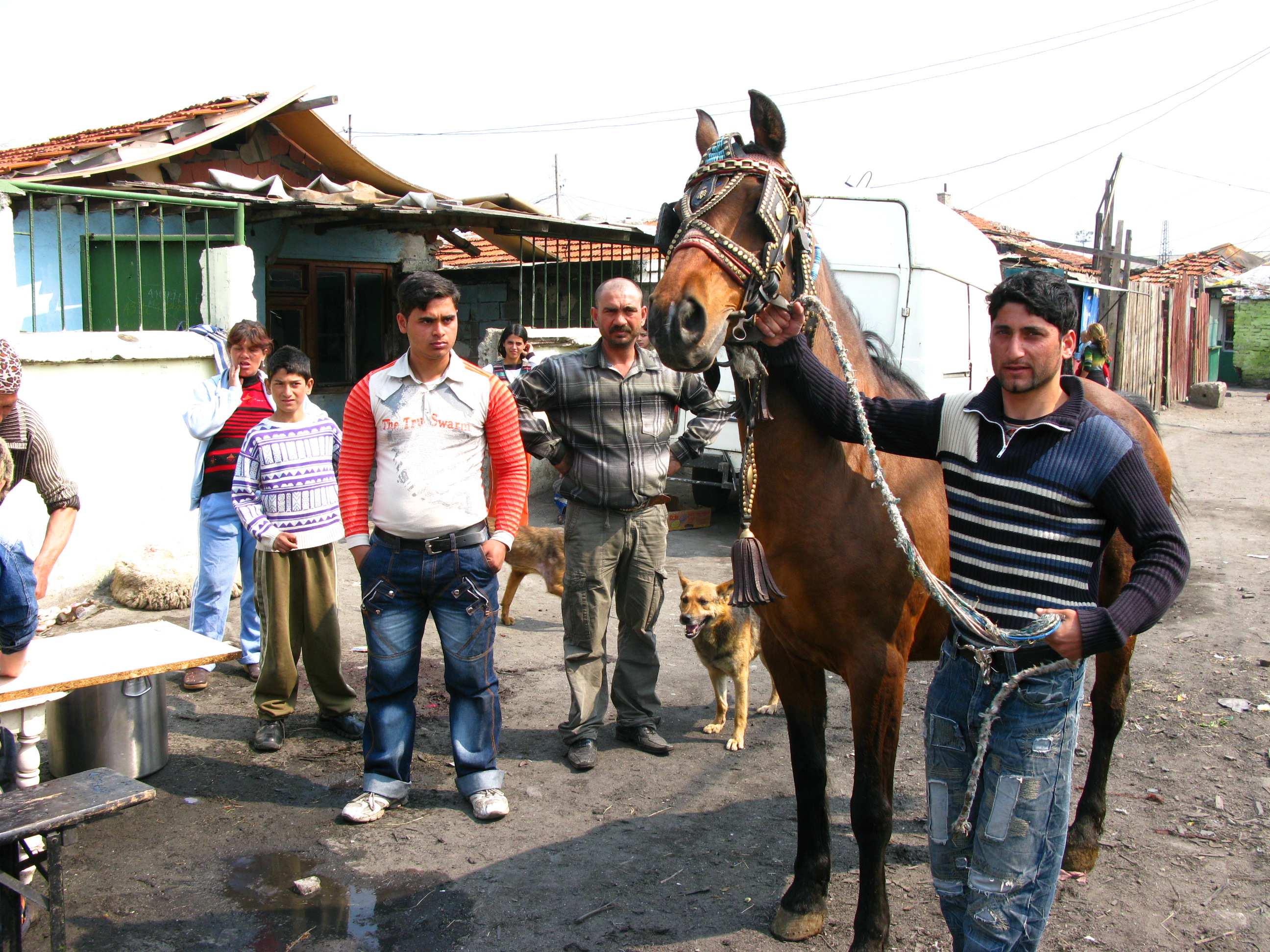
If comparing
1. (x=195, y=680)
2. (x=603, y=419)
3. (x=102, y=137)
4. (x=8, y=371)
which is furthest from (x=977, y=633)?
(x=102, y=137)

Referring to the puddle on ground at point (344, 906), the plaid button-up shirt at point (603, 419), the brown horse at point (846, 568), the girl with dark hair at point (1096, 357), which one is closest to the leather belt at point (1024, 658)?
the brown horse at point (846, 568)

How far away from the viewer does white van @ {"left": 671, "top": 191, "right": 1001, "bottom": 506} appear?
8.59m

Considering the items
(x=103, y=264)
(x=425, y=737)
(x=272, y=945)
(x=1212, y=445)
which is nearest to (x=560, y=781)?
(x=425, y=737)

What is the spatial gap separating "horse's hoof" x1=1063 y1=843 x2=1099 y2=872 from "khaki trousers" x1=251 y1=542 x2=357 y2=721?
11.3ft

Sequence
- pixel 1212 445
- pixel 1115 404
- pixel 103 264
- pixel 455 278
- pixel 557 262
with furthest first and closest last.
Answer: pixel 1212 445 → pixel 455 278 → pixel 557 262 → pixel 103 264 → pixel 1115 404

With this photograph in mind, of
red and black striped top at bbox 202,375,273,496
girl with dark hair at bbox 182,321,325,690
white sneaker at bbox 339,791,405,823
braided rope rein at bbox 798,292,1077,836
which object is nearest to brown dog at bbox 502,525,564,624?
girl with dark hair at bbox 182,321,325,690

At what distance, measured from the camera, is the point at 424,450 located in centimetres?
387

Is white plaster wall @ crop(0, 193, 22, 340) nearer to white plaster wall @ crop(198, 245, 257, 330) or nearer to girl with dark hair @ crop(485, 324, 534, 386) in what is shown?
white plaster wall @ crop(198, 245, 257, 330)

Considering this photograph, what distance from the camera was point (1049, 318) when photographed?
2.22 meters

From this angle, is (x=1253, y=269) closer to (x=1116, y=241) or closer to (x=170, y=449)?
(x=1116, y=241)

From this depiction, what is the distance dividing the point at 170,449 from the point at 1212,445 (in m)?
17.1

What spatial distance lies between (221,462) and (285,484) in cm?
89

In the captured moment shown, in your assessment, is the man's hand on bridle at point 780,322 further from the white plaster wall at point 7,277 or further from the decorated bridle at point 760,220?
the white plaster wall at point 7,277

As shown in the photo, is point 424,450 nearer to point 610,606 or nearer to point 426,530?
point 426,530
